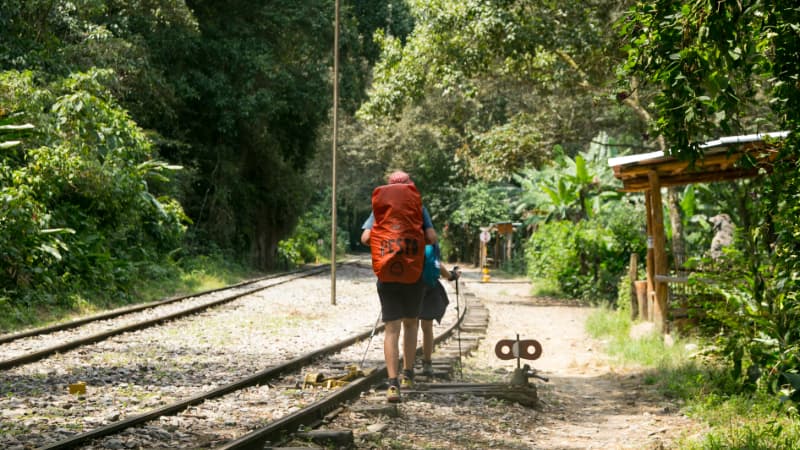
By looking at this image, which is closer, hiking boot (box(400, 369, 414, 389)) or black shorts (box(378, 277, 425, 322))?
black shorts (box(378, 277, 425, 322))

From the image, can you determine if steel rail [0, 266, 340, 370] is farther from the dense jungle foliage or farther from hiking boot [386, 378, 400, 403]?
hiking boot [386, 378, 400, 403]

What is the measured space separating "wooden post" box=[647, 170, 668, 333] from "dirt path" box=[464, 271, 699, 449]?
3.21 feet

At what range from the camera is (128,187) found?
63.0ft

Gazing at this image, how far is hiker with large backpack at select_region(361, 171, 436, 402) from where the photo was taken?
793cm

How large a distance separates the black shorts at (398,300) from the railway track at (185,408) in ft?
2.66

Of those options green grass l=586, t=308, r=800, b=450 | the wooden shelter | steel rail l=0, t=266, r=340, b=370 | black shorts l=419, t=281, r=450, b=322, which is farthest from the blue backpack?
steel rail l=0, t=266, r=340, b=370

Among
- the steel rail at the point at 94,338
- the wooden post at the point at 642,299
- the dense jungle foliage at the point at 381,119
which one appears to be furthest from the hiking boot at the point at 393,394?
the wooden post at the point at 642,299

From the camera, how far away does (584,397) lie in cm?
973

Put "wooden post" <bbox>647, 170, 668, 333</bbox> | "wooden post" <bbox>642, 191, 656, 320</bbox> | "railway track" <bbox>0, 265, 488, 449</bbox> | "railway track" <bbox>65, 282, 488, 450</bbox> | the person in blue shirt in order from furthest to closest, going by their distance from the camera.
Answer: "wooden post" <bbox>642, 191, 656, 320</bbox> < "wooden post" <bbox>647, 170, 668, 333</bbox> < the person in blue shirt < "railway track" <bbox>0, 265, 488, 449</bbox> < "railway track" <bbox>65, 282, 488, 450</bbox>

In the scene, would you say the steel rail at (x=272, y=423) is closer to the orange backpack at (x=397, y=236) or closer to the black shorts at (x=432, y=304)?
the black shorts at (x=432, y=304)

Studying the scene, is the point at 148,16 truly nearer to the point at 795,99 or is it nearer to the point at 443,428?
the point at 443,428

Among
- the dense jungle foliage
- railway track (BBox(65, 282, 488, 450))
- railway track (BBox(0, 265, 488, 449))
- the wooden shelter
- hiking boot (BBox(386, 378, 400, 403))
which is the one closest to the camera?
the dense jungle foliage

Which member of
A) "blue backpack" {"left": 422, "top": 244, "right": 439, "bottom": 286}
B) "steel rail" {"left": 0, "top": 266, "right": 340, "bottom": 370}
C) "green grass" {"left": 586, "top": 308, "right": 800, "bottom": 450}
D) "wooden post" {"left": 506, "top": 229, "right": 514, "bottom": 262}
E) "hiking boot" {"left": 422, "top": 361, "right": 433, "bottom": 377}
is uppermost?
"wooden post" {"left": 506, "top": 229, "right": 514, "bottom": 262}

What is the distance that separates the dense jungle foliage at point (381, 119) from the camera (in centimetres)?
565
